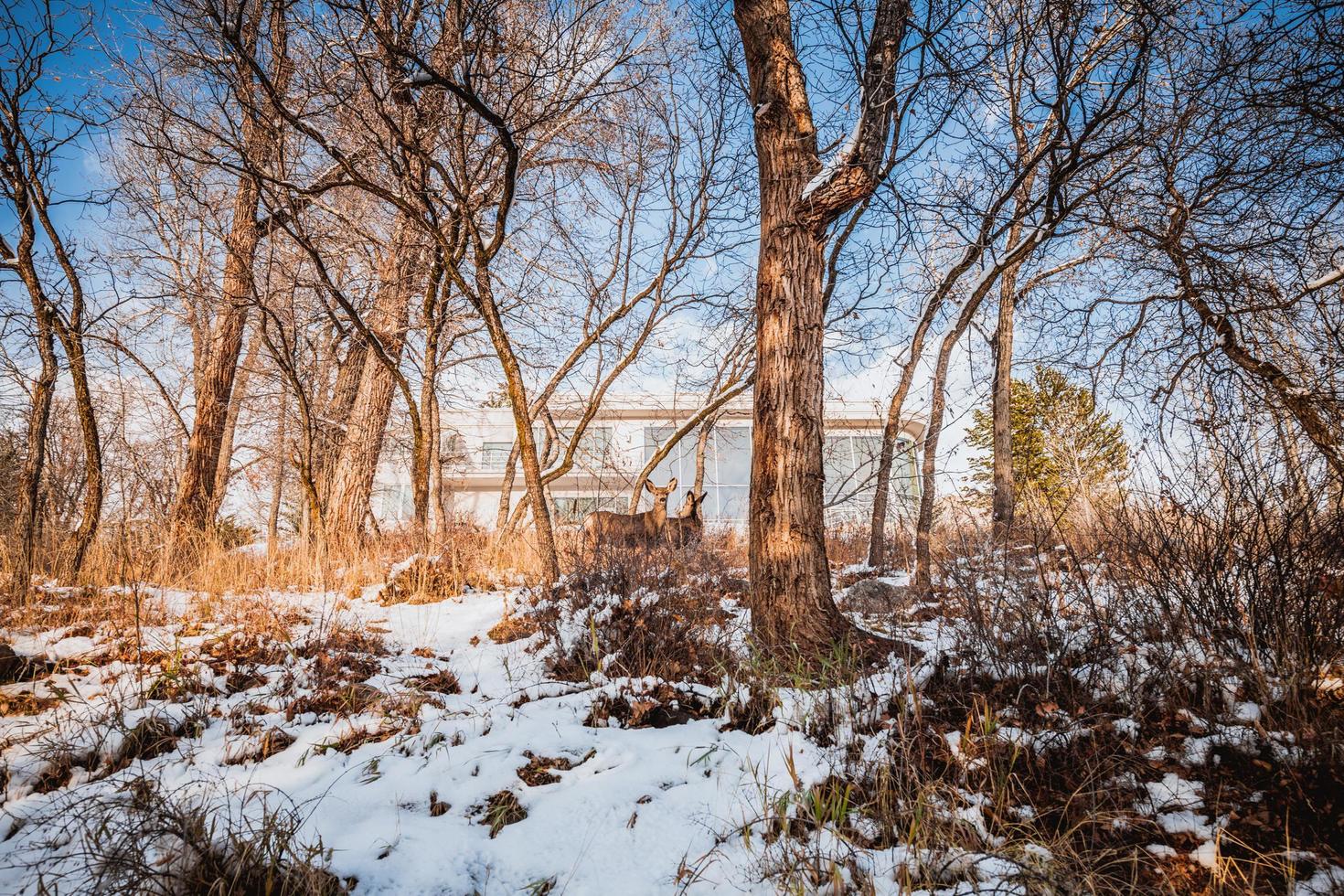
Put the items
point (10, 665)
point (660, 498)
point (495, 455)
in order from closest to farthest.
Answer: point (10, 665) → point (660, 498) → point (495, 455)

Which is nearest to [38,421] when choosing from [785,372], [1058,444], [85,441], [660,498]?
[85,441]

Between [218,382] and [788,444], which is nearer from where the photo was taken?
[788,444]

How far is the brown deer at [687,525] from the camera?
8727mm

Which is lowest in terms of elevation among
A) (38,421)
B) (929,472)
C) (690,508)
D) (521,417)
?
(690,508)

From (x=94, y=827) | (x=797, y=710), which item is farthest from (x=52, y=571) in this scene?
(x=797, y=710)

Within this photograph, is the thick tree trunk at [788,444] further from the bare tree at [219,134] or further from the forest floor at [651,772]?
the bare tree at [219,134]

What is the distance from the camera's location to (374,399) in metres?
8.27

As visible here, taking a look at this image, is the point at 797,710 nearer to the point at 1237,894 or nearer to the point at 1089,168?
the point at 1237,894

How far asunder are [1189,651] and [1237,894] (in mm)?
1575

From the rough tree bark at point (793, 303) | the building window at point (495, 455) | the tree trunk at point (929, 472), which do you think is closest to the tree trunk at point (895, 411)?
the tree trunk at point (929, 472)

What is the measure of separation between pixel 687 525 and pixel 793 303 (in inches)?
247

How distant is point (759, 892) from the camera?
62.6 inches

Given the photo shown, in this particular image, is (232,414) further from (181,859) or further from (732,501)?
(732,501)

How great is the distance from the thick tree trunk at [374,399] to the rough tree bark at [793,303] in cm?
437
